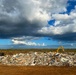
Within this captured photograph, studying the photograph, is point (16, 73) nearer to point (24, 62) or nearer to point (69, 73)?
point (69, 73)

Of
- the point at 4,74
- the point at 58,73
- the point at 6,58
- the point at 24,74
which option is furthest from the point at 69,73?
the point at 6,58

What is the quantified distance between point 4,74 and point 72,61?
49.2ft

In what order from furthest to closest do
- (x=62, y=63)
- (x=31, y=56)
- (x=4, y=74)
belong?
1. (x=31, y=56)
2. (x=62, y=63)
3. (x=4, y=74)

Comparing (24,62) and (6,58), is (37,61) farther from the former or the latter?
(6,58)

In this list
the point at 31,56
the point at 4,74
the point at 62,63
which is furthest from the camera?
the point at 31,56

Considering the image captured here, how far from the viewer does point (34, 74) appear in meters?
27.4

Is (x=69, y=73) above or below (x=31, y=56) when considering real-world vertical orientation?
below

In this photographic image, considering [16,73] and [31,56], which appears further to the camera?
[31,56]

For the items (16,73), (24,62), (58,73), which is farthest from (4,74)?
(24,62)

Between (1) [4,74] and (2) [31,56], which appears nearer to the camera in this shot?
(1) [4,74]

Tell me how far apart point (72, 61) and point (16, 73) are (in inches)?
530

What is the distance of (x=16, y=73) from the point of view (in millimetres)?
27891

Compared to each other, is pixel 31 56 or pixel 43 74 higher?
pixel 31 56

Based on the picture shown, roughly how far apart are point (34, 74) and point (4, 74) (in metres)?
3.77
